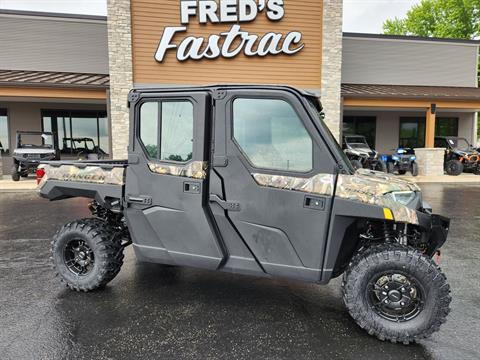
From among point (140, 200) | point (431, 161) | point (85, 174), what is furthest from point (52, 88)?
point (431, 161)

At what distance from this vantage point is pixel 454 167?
16.5m

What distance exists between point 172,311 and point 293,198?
1688mm

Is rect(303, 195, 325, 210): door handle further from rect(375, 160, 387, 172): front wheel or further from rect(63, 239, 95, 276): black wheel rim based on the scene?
rect(375, 160, 387, 172): front wheel

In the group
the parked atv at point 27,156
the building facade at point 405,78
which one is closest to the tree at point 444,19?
the building facade at point 405,78

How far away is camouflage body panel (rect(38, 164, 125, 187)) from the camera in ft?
12.6

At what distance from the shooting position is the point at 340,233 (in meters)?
3.11

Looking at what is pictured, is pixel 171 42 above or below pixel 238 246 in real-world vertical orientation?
above

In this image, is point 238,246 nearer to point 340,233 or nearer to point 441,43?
point 340,233

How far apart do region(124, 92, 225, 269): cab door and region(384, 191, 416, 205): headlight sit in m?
1.61

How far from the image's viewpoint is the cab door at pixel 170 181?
3396mm

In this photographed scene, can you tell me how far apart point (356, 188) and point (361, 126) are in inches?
772

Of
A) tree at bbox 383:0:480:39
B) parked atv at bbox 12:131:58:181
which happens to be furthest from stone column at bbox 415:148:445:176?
tree at bbox 383:0:480:39

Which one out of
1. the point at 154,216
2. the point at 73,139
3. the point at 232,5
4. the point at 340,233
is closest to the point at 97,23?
the point at 73,139

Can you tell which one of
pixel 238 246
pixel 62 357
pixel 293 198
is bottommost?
pixel 62 357
